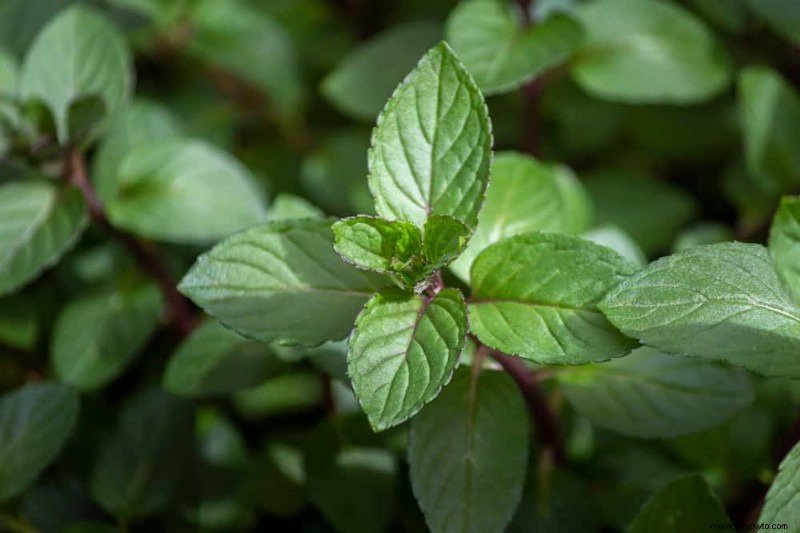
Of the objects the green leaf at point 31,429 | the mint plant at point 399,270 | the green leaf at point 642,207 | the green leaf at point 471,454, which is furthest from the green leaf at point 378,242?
the green leaf at point 642,207

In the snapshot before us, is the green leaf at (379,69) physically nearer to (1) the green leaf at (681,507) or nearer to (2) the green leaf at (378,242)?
(2) the green leaf at (378,242)

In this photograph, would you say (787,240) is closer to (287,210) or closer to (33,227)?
(287,210)

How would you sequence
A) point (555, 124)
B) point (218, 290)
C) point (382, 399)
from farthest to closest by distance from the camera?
point (555, 124)
point (218, 290)
point (382, 399)

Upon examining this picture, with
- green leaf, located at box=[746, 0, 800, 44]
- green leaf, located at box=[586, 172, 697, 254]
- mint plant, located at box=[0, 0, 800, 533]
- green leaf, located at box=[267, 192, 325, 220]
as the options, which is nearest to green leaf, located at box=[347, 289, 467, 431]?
mint plant, located at box=[0, 0, 800, 533]

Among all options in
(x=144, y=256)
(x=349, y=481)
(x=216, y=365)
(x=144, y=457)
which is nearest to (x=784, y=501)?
(x=349, y=481)

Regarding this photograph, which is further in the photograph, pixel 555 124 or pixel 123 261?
pixel 555 124

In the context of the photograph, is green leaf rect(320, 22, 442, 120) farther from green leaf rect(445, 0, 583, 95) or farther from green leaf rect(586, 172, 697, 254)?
green leaf rect(586, 172, 697, 254)

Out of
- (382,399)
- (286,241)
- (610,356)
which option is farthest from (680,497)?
(286,241)

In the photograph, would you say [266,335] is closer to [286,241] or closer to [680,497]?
[286,241]
